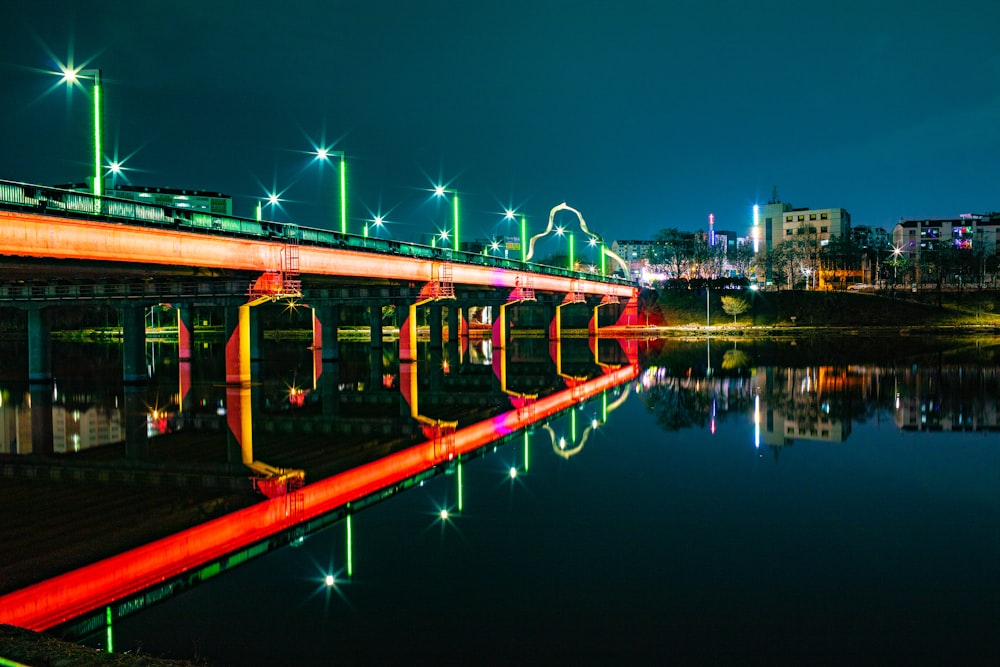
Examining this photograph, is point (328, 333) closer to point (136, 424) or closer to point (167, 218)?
point (167, 218)

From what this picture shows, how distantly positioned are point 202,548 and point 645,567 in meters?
6.87

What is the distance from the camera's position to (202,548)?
13.2 metres

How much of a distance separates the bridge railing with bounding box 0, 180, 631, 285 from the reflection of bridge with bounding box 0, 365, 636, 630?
1406 centimetres

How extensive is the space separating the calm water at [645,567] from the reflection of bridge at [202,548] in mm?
778

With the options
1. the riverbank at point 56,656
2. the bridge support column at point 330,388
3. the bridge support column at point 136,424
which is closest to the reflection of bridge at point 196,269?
the bridge support column at point 136,424

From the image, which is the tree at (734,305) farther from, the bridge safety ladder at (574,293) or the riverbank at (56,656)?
the riverbank at (56,656)

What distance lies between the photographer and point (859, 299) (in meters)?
113

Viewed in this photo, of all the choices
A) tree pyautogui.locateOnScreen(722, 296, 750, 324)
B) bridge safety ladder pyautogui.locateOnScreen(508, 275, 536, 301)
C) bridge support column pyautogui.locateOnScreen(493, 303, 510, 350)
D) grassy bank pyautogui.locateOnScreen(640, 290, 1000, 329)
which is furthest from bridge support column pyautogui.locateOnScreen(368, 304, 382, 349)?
tree pyautogui.locateOnScreen(722, 296, 750, 324)

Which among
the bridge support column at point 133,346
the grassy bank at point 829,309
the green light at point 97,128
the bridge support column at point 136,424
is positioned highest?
the green light at point 97,128

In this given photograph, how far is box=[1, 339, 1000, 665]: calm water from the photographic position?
9.10m

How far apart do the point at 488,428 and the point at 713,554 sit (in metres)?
15.5

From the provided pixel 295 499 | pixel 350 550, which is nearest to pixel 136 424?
pixel 295 499

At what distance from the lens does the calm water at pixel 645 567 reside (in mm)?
9102

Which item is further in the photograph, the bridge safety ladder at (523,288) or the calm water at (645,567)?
the bridge safety ladder at (523,288)
